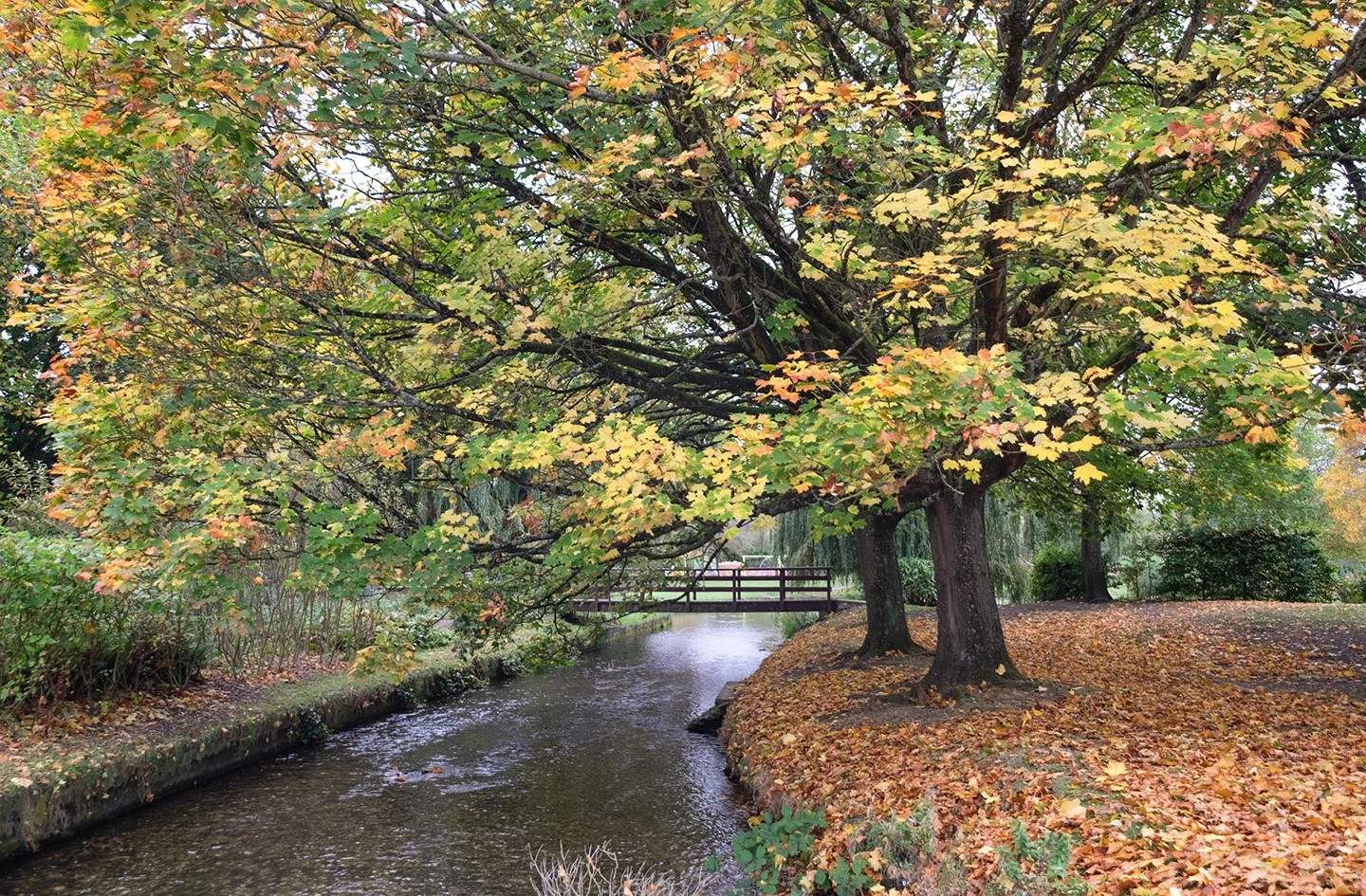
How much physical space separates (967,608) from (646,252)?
16.3ft

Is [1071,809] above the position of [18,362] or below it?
below

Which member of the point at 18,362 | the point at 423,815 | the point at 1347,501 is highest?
the point at 18,362

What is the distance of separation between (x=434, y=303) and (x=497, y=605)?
288cm

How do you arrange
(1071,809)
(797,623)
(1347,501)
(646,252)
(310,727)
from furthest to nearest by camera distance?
(1347,501) → (797,623) → (310,727) → (646,252) → (1071,809)

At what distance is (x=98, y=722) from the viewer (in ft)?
32.5

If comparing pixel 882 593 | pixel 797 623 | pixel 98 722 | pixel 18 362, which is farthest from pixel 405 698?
pixel 797 623

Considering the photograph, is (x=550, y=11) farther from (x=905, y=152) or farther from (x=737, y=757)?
(x=737, y=757)

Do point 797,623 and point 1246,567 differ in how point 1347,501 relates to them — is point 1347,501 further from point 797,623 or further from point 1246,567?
point 797,623

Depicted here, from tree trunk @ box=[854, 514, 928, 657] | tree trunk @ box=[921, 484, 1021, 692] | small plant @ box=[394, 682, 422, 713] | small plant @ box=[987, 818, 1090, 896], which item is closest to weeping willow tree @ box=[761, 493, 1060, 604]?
tree trunk @ box=[854, 514, 928, 657]

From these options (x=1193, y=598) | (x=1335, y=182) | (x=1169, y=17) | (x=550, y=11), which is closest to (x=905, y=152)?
(x=550, y=11)

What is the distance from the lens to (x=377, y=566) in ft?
23.1

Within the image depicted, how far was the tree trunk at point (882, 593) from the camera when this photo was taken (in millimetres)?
13070

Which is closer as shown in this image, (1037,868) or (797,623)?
(1037,868)

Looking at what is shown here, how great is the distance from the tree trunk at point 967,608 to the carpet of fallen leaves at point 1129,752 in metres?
0.35
